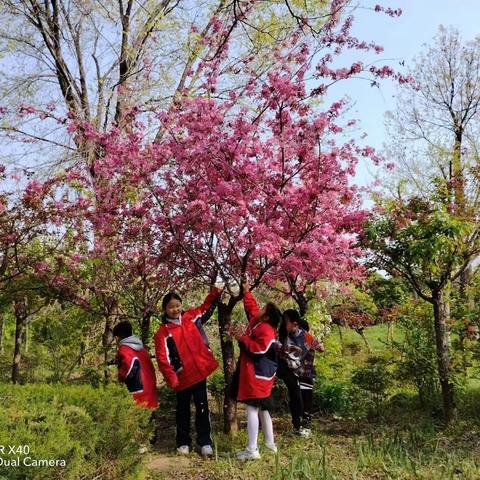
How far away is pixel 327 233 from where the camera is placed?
593 cm

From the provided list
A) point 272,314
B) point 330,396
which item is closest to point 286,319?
point 272,314

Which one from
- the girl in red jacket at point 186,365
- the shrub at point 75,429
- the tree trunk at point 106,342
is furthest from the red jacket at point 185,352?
the tree trunk at point 106,342

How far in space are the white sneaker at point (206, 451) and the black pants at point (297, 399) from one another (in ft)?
4.18

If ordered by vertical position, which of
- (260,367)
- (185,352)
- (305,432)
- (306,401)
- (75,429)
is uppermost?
(185,352)

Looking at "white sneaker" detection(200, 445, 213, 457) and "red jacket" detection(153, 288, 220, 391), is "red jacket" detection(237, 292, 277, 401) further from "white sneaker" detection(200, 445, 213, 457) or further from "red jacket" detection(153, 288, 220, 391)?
"white sneaker" detection(200, 445, 213, 457)

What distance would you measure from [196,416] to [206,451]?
14.0 inches

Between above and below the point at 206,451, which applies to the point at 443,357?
above

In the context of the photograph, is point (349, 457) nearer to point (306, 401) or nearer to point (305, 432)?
point (305, 432)

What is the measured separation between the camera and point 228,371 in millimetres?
6199

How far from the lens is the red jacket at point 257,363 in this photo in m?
5.28

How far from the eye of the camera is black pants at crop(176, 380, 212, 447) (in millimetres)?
5367

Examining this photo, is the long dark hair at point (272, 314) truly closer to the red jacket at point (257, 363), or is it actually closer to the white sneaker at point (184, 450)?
the red jacket at point (257, 363)

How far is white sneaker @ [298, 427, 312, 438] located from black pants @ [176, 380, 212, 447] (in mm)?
1181

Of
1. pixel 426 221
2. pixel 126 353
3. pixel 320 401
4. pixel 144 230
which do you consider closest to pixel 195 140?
pixel 144 230
